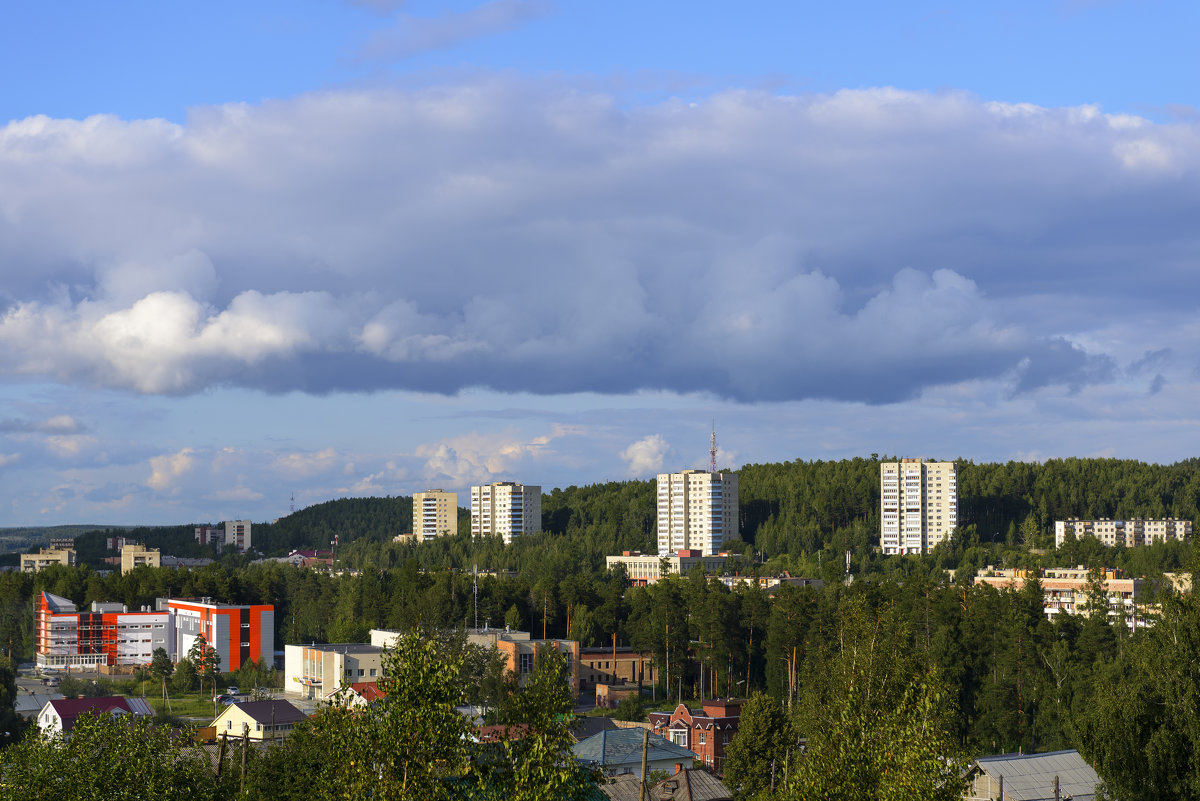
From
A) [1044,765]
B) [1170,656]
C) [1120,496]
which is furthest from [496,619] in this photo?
[1120,496]

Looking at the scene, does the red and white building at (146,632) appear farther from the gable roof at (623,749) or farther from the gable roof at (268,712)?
the gable roof at (623,749)

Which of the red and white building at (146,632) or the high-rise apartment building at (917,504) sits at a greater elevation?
the high-rise apartment building at (917,504)

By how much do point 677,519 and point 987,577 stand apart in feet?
204

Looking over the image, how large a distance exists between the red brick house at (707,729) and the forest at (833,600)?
4.92 metres

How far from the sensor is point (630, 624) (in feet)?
311

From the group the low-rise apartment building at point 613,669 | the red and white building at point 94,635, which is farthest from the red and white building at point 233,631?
the low-rise apartment building at point 613,669

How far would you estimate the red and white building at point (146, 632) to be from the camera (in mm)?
103125

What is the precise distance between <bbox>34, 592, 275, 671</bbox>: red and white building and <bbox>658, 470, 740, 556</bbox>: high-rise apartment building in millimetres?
85685

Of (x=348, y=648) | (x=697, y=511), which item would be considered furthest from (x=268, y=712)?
(x=697, y=511)

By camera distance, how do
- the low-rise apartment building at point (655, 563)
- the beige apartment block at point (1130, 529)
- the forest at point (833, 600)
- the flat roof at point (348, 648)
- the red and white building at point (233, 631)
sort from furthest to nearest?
1. the beige apartment block at point (1130, 529)
2. the low-rise apartment building at point (655, 563)
3. the red and white building at point (233, 631)
4. the flat roof at point (348, 648)
5. the forest at point (833, 600)

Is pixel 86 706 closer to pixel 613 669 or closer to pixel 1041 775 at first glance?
pixel 613 669

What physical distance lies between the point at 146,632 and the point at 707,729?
64.9 metres

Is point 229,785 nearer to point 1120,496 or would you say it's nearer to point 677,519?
point 677,519

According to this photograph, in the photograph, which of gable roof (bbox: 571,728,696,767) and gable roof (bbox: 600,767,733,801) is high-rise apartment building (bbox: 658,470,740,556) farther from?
gable roof (bbox: 600,767,733,801)
